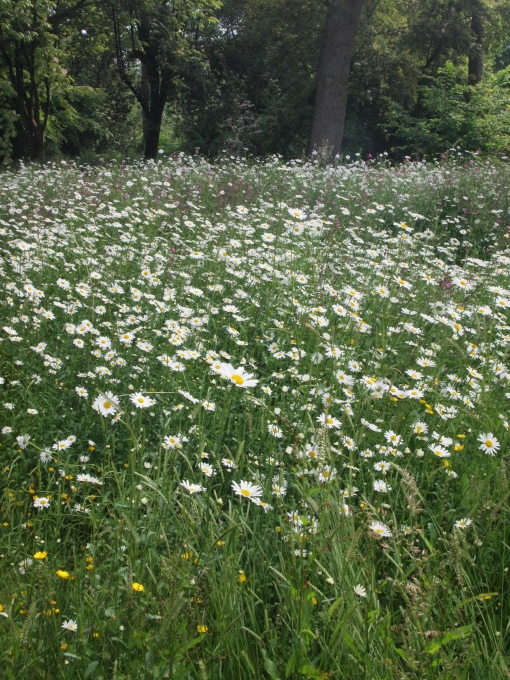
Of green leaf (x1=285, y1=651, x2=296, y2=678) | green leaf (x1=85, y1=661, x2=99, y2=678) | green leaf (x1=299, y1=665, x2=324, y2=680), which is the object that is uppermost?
green leaf (x1=299, y1=665, x2=324, y2=680)

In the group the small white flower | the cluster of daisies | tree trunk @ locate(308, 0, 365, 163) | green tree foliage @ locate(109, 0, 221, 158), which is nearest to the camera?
the small white flower

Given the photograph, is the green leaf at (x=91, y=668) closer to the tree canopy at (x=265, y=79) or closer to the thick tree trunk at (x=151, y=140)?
the tree canopy at (x=265, y=79)

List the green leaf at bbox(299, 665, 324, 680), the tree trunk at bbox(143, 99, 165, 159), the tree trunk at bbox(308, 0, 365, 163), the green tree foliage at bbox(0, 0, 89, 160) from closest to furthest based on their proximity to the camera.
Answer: the green leaf at bbox(299, 665, 324, 680)
the green tree foliage at bbox(0, 0, 89, 160)
the tree trunk at bbox(308, 0, 365, 163)
the tree trunk at bbox(143, 99, 165, 159)

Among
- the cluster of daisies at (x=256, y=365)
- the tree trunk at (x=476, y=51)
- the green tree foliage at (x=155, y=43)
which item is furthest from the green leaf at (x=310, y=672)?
the tree trunk at (x=476, y=51)

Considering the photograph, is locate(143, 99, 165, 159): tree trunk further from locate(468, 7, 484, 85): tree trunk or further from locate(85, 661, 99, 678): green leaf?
locate(85, 661, 99, 678): green leaf

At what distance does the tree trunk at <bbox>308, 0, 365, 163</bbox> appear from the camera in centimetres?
1334

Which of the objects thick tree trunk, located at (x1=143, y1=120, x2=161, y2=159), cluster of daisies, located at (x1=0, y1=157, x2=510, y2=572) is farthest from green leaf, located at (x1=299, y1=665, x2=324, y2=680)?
thick tree trunk, located at (x1=143, y1=120, x2=161, y2=159)

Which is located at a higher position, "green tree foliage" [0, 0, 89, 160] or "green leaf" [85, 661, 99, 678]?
"green tree foliage" [0, 0, 89, 160]

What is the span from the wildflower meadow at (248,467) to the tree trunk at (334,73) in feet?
28.8

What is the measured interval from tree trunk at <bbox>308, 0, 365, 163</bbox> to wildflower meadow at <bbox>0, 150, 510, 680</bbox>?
8.77m

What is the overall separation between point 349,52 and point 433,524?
1330cm

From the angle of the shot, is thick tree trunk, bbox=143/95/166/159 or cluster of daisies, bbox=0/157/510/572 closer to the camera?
cluster of daisies, bbox=0/157/510/572

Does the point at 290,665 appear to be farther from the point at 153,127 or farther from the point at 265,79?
the point at 265,79

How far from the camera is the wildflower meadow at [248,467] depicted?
4.89ft
